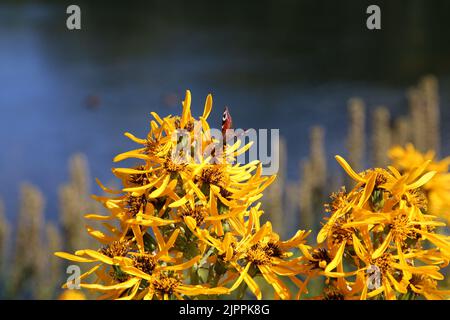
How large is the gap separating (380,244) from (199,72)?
43.1 ft

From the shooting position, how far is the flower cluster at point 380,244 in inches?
53.5

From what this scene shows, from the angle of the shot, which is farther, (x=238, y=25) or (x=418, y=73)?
(x=238, y=25)

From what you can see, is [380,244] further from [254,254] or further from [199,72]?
[199,72]

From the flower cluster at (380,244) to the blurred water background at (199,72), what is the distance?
7552 millimetres

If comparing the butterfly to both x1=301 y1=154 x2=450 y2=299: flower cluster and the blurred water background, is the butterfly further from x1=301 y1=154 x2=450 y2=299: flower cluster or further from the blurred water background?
the blurred water background

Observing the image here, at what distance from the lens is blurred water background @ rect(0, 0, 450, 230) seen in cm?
1172

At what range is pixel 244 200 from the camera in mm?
1465

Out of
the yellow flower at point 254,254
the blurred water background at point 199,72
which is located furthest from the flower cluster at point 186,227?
the blurred water background at point 199,72

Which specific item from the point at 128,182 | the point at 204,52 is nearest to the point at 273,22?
the point at 204,52

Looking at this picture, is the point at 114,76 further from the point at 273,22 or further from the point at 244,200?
the point at 244,200

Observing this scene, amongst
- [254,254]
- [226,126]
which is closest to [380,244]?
[254,254]

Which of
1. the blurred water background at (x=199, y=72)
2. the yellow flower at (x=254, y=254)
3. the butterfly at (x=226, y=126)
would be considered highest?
the blurred water background at (x=199, y=72)

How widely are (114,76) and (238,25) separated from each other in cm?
535

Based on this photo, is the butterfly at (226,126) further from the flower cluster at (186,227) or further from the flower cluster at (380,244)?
the flower cluster at (380,244)
